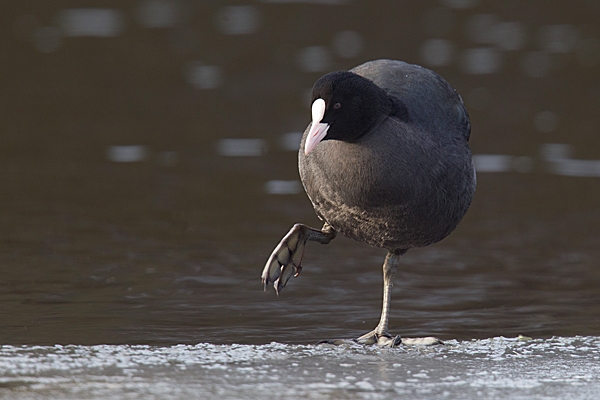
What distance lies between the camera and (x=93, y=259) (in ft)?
20.7

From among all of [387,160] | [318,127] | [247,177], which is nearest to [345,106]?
[318,127]

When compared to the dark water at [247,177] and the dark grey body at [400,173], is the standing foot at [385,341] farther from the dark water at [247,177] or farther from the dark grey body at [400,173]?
the dark grey body at [400,173]

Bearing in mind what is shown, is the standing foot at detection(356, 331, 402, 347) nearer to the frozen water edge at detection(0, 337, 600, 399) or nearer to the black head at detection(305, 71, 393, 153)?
the frozen water edge at detection(0, 337, 600, 399)

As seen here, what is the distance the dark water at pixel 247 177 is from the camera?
5336mm

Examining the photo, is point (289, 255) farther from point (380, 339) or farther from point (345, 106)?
point (345, 106)

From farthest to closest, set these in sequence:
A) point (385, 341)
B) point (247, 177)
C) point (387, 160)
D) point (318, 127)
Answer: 1. point (247, 177)
2. point (385, 341)
3. point (387, 160)
4. point (318, 127)

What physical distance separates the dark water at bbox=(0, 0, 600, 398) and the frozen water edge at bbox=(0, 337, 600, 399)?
5 centimetres

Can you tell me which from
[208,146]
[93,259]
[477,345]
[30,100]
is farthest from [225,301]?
[30,100]

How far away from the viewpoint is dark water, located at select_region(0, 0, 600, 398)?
5.34 meters

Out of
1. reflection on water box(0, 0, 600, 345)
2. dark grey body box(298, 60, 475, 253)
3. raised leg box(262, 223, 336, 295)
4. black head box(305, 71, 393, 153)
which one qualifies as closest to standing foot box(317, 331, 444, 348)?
reflection on water box(0, 0, 600, 345)

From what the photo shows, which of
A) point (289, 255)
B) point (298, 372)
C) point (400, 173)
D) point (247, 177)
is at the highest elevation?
point (400, 173)

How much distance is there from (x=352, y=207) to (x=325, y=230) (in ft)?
2.99

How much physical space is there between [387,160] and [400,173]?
3.7 inches

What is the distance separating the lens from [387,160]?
4.54 m
